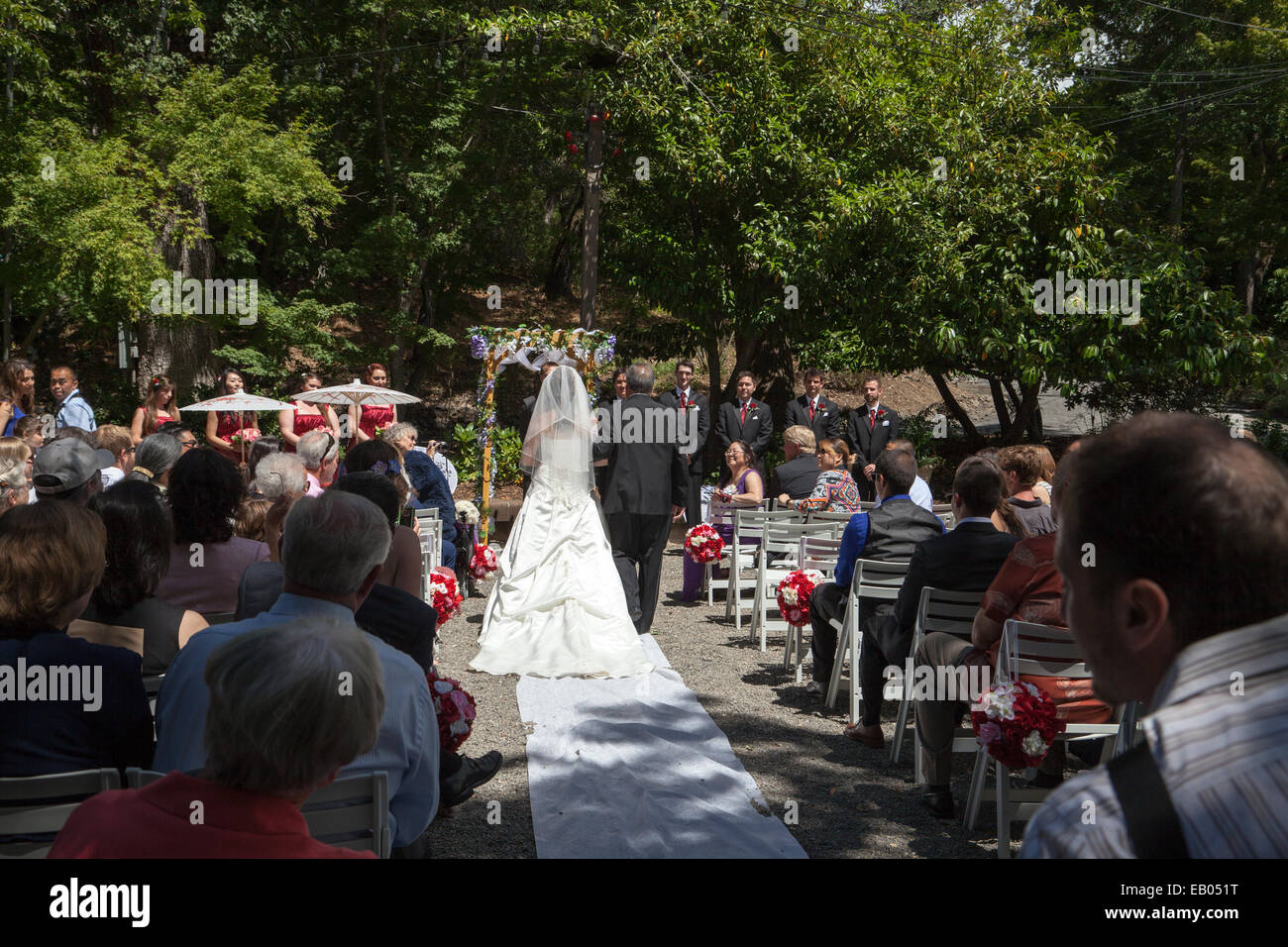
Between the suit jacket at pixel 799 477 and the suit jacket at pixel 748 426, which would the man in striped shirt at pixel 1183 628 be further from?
the suit jacket at pixel 748 426

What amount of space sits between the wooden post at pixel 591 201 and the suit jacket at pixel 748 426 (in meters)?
4.43

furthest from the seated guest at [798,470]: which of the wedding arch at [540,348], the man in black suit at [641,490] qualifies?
the wedding arch at [540,348]

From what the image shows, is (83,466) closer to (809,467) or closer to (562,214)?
(809,467)

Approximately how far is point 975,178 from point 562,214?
1401 cm

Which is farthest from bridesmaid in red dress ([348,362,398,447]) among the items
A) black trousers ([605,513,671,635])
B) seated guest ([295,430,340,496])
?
black trousers ([605,513,671,635])

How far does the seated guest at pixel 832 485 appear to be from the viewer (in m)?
8.78

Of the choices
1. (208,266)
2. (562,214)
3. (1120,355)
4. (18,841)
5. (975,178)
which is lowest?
(18,841)

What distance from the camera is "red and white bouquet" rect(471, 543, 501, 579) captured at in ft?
31.3

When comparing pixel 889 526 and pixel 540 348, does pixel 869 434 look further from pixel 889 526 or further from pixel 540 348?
pixel 889 526

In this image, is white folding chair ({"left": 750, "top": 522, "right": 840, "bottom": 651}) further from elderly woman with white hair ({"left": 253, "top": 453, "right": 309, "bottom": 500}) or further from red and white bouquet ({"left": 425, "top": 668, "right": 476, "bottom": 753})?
red and white bouquet ({"left": 425, "top": 668, "right": 476, "bottom": 753})

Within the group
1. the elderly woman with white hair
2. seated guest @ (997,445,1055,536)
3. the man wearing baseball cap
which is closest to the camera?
the man wearing baseball cap

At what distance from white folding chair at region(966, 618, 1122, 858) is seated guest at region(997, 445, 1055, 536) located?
117 cm

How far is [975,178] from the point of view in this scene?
48.9ft
